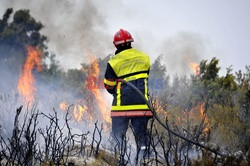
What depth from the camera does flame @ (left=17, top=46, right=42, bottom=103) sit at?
14.6m

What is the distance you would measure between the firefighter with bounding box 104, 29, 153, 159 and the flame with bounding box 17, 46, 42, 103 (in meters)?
8.59

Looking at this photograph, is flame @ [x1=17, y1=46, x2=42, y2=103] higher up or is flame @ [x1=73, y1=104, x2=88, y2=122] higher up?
flame @ [x1=17, y1=46, x2=42, y2=103]

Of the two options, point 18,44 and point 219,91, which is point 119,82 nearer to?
point 219,91

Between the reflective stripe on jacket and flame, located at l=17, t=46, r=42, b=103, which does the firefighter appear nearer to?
the reflective stripe on jacket

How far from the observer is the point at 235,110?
9664mm

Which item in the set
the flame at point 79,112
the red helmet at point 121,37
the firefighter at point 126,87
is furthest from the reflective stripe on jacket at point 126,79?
the flame at point 79,112

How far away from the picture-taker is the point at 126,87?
5.39 meters

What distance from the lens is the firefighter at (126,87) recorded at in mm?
5312

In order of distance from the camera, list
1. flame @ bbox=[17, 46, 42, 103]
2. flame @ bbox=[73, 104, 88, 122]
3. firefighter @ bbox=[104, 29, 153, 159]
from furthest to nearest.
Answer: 1. flame @ bbox=[17, 46, 42, 103]
2. flame @ bbox=[73, 104, 88, 122]
3. firefighter @ bbox=[104, 29, 153, 159]

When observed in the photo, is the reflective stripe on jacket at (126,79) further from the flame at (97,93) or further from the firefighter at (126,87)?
the flame at (97,93)

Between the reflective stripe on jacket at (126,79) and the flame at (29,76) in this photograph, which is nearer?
the reflective stripe on jacket at (126,79)

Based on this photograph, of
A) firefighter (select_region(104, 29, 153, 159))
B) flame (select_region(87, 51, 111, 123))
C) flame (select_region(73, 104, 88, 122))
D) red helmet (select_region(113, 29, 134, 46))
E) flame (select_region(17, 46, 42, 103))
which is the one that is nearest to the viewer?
firefighter (select_region(104, 29, 153, 159))

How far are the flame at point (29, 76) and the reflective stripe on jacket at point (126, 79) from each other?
28.2ft

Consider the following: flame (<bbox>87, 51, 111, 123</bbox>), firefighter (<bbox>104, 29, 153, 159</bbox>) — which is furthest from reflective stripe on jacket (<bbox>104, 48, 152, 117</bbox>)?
flame (<bbox>87, 51, 111, 123</bbox>)
